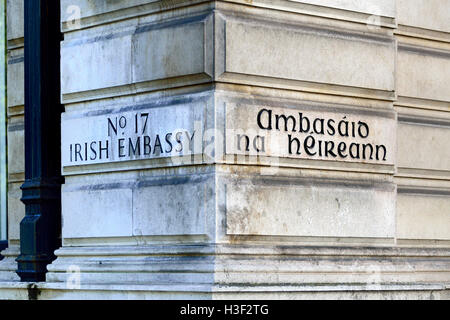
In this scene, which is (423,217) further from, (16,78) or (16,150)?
(16,78)

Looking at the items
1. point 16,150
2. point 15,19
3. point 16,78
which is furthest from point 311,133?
point 15,19

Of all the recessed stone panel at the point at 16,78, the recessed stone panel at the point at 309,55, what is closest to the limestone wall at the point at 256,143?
the recessed stone panel at the point at 309,55

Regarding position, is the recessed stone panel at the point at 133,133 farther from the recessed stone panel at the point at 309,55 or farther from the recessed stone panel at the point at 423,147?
the recessed stone panel at the point at 423,147

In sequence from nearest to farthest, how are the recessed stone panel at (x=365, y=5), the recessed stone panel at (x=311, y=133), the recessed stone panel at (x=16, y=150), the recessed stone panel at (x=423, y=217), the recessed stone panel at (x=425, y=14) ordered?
the recessed stone panel at (x=311, y=133), the recessed stone panel at (x=365, y=5), the recessed stone panel at (x=423, y=217), the recessed stone panel at (x=425, y=14), the recessed stone panel at (x=16, y=150)

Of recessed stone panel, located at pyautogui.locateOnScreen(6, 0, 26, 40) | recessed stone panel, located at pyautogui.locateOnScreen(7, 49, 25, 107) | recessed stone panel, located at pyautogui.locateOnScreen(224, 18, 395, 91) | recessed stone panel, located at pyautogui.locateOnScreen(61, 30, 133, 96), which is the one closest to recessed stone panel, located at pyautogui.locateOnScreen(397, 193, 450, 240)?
recessed stone panel, located at pyautogui.locateOnScreen(224, 18, 395, 91)

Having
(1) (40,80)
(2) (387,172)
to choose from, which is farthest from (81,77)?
(2) (387,172)

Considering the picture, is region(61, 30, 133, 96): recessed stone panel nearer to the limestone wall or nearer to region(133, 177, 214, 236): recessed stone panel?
the limestone wall

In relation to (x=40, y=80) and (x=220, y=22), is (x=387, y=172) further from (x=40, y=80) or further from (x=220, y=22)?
(x=40, y=80)

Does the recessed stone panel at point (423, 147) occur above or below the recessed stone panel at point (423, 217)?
above

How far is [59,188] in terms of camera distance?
1577cm

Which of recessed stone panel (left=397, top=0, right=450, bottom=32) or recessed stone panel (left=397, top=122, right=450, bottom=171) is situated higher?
recessed stone panel (left=397, top=0, right=450, bottom=32)

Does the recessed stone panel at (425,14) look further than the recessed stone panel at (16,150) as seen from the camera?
No

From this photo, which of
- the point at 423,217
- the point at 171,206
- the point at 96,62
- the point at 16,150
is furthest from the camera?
the point at 16,150

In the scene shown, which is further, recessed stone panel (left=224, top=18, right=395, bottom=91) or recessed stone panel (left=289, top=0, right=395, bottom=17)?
recessed stone panel (left=289, top=0, right=395, bottom=17)
